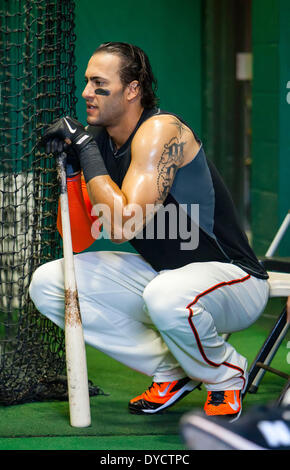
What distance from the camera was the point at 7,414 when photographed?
2992mm

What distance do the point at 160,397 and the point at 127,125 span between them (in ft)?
3.41

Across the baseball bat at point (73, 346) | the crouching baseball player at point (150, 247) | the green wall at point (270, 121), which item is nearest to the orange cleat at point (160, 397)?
the crouching baseball player at point (150, 247)

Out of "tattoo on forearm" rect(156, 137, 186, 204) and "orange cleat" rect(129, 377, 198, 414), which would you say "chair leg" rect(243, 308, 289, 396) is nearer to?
"orange cleat" rect(129, 377, 198, 414)

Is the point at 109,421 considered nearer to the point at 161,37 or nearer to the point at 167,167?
the point at 167,167

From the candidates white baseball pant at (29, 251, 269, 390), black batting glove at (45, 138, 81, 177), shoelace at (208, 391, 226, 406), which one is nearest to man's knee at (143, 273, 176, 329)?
white baseball pant at (29, 251, 269, 390)

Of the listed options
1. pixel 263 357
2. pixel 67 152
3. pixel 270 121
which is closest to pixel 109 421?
pixel 263 357

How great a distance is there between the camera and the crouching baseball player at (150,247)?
2.79 meters

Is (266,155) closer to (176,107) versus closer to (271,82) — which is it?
(271,82)

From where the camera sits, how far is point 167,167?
2.81 meters

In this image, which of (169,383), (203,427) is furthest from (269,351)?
(203,427)

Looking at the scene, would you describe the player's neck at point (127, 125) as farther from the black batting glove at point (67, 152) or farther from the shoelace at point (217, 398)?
the shoelace at point (217, 398)

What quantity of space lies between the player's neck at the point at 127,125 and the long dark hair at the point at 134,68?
5 centimetres

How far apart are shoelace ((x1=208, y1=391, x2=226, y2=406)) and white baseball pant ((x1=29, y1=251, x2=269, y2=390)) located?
0.08ft

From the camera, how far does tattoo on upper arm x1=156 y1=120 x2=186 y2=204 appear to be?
9.18 ft
